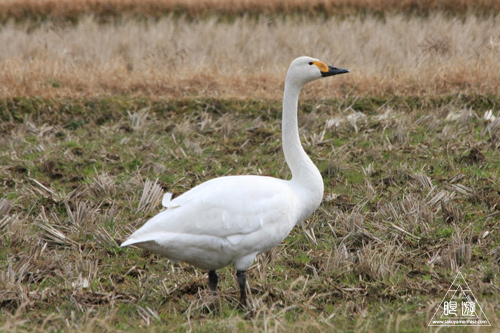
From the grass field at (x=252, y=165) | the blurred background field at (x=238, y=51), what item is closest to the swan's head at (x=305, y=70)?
the grass field at (x=252, y=165)

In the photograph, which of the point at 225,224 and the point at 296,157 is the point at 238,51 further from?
the point at 225,224

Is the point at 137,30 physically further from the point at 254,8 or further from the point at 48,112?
the point at 48,112

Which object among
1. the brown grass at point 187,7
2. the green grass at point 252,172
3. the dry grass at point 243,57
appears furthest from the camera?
the brown grass at point 187,7

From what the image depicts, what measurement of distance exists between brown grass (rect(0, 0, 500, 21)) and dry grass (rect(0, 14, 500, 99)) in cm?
56

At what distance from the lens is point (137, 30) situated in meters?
14.3

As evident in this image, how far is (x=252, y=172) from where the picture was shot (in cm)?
750

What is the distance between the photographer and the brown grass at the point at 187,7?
638 inches

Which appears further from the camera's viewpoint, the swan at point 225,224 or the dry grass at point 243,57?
the dry grass at point 243,57

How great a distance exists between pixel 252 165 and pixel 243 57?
5010 millimetres

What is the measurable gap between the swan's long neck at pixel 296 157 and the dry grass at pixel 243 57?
4.65 metres

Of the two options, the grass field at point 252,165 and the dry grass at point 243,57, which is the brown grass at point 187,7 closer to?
the dry grass at point 243,57

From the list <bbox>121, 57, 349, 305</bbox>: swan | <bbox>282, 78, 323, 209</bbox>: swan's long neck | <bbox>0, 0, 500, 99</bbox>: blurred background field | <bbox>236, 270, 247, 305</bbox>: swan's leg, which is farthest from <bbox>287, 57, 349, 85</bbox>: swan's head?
Result: <bbox>0, 0, 500, 99</bbox>: blurred background field

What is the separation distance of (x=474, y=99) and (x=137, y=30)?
25.7 feet

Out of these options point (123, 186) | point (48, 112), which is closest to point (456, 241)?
point (123, 186)
